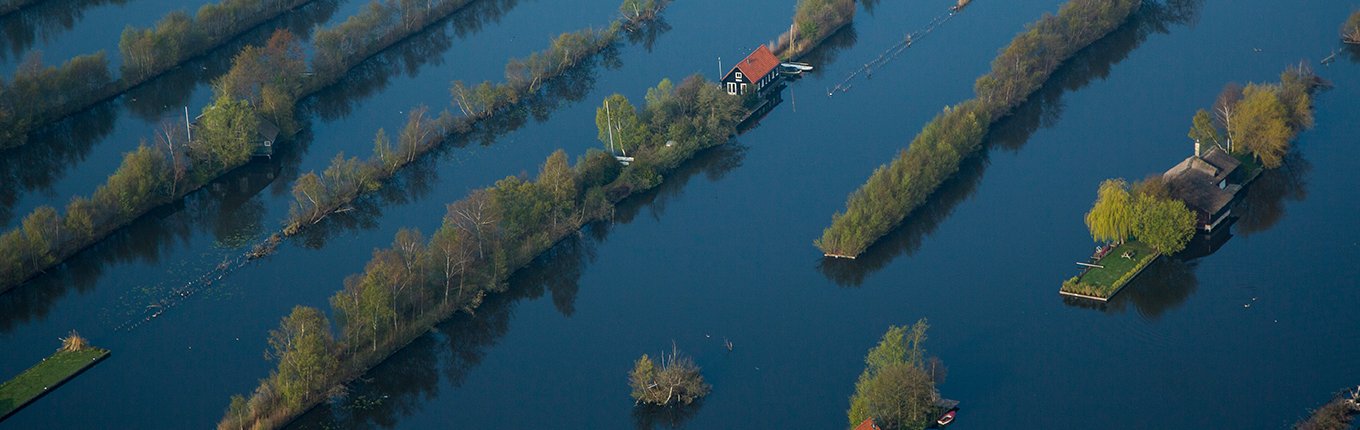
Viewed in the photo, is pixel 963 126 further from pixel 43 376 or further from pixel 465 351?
pixel 43 376

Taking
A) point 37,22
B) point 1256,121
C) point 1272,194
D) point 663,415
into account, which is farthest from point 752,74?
point 37,22

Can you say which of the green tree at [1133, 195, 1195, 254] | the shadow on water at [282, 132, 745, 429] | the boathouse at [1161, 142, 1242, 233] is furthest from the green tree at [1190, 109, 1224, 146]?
the shadow on water at [282, 132, 745, 429]

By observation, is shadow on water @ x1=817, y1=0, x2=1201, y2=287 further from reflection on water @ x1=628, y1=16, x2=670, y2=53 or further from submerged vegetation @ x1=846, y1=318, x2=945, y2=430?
reflection on water @ x1=628, y1=16, x2=670, y2=53

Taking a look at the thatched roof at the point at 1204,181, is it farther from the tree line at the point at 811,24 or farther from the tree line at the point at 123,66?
the tree line at the point at 123,66

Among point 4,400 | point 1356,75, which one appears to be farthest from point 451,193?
point 1356,75

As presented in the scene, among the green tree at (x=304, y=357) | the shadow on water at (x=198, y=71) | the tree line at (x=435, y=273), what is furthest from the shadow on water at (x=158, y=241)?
the shadow on water at (x=198, y=71)

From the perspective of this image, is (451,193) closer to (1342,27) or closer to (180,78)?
(180,78)
